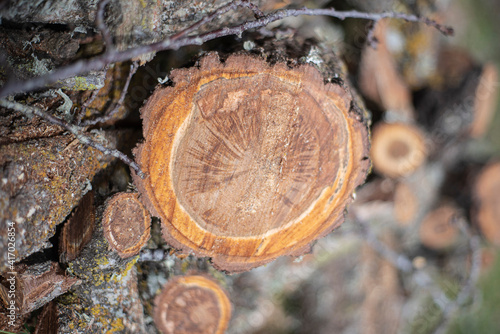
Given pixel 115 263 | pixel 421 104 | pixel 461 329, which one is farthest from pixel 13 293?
pixel 461 329

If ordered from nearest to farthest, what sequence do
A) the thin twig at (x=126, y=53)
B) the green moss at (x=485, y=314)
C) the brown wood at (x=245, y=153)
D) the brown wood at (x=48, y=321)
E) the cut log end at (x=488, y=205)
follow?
1. the thin twig at (x=126, y=53)
2. the brown wood at (x=245, y=153)
3. the brown wood at (x=48, y=321)
4. the cut log end at (x=488, y=205)
5. the green moss at (x=485, y=314)

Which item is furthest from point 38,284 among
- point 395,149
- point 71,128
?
point 395,149

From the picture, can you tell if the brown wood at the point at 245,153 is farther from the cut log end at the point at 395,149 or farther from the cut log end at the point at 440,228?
the cut log end at the point at 440,228

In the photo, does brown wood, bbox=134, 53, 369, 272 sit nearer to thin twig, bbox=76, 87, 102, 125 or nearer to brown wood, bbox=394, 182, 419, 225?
thin twig, bbox=76, 87, 102, 125

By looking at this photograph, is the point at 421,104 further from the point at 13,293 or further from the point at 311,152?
the point at 13,293

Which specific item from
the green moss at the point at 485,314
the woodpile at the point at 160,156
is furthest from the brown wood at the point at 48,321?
the green moss at the point at 485,314

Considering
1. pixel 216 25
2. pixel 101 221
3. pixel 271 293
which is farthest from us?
pixel 271 293

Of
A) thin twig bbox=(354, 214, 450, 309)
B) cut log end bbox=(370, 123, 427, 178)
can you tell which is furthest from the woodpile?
thin twig bbox=(354, 214, 450, 309)
